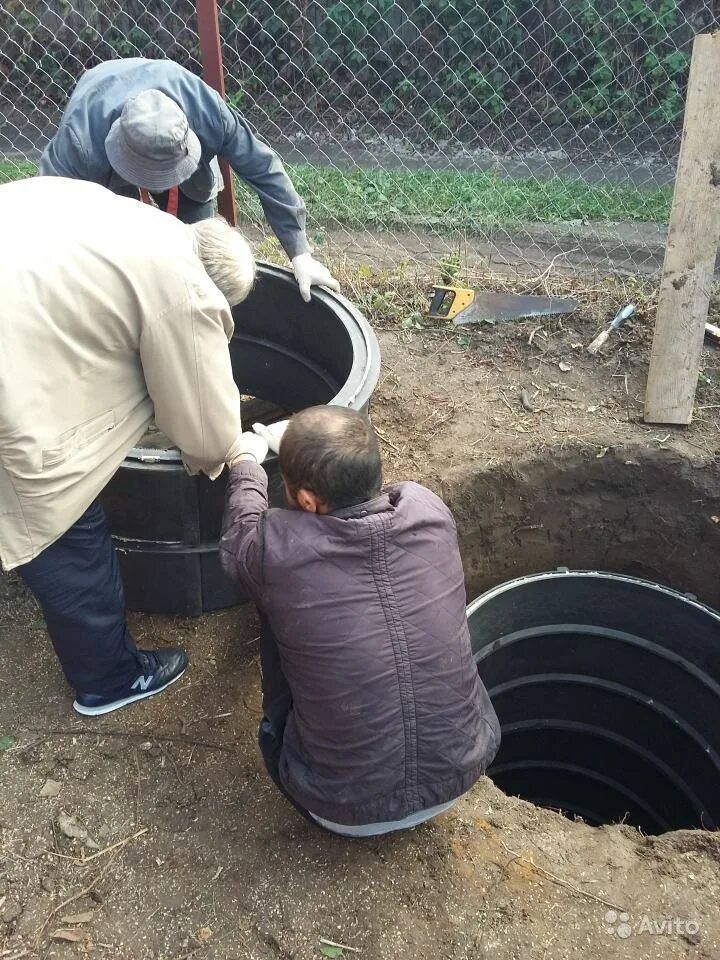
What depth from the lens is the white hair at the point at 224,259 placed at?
6.39ft

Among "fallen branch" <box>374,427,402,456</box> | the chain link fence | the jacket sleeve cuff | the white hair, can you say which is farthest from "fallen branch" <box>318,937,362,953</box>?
the chain link fence

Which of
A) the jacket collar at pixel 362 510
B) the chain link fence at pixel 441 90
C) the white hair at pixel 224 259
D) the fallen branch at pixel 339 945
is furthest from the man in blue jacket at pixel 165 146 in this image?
the chain link fence at pixel 441 90

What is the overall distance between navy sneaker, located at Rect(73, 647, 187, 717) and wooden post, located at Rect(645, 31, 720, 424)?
2.16 m

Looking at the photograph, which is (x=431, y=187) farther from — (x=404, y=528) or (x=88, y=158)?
(x=404, y=528)

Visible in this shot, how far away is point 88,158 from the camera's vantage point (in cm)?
258

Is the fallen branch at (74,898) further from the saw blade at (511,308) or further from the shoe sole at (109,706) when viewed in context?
the saw blade at (511,308)

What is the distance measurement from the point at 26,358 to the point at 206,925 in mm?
1368

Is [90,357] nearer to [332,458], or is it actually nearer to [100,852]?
[332,458]

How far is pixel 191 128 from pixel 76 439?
4.64 feet

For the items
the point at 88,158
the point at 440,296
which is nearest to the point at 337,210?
the point at 440,296

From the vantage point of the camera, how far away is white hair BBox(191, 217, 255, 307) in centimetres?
195

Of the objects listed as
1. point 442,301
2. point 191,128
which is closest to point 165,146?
point 191,128

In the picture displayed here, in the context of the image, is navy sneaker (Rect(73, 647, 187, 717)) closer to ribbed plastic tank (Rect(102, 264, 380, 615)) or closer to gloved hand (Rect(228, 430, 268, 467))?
ribbed plastic tank (Rect(102, 264, 380, 615))

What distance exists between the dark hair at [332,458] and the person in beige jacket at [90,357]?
0.32 metres
